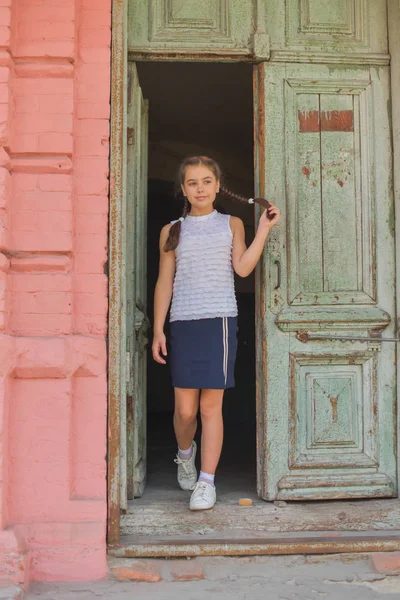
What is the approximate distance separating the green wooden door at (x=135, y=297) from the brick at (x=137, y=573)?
582mm

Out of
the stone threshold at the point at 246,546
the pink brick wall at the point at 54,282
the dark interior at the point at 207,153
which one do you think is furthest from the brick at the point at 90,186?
the dark interior at the point at 207,153

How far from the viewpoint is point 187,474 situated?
3992 millimetres

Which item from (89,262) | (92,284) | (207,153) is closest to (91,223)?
(89,262)

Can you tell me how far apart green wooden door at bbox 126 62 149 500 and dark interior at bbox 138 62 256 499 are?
794 mm

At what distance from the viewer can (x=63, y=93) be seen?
3.37 meters

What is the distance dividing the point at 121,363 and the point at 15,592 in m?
1.13

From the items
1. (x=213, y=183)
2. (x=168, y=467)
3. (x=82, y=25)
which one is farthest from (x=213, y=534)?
(x=82, y=25)

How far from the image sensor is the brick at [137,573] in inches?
125

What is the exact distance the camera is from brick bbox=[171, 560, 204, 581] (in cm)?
318

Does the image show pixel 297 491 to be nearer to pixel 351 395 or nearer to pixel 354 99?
pixel 351 395

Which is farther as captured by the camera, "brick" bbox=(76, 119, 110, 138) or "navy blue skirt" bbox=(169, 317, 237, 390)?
"navy blue skirt" bbox=(169, 317, 237, 390)

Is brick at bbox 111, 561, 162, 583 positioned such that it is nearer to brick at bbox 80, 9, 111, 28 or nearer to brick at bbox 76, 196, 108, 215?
brick at bbox 76, 196, 108, 215

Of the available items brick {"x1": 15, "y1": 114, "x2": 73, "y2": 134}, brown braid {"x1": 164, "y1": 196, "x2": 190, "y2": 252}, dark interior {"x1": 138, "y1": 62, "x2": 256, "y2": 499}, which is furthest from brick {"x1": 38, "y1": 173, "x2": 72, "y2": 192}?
dark interior {"x1": 138, "y1": 62, "x2": 256, "y2": 499}

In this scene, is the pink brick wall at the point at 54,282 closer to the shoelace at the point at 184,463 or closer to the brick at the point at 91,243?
the brick at the point at 91,243
